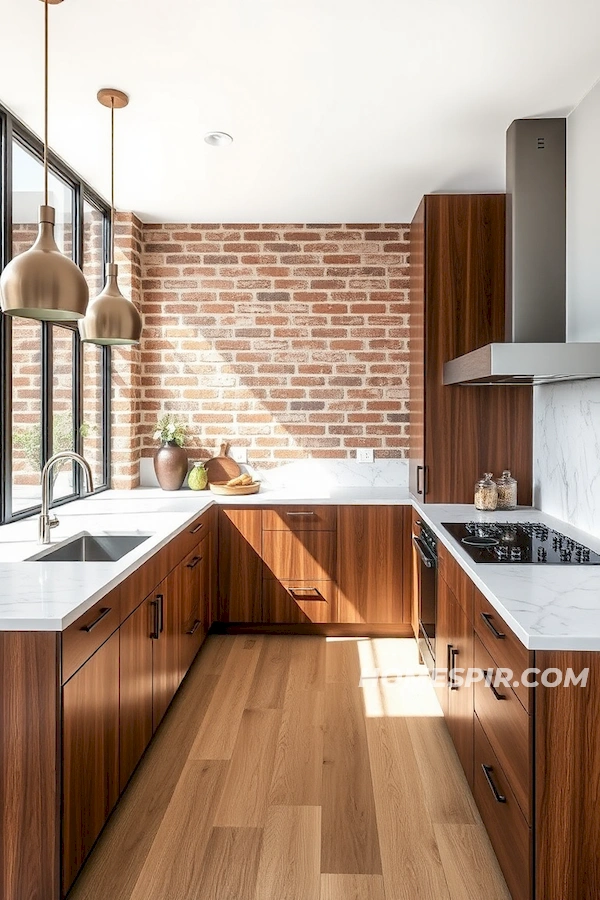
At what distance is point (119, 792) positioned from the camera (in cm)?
227

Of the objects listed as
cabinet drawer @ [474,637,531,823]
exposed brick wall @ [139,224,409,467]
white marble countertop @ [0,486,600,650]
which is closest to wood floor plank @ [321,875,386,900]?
cabinet drawer @ [474,637,531,823]

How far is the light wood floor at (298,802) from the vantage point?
1974 millimetres

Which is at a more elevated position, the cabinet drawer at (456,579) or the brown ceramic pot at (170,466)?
the brown ceramic pot at (170,466)

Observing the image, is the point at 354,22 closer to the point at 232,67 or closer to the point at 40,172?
the point at 232,67

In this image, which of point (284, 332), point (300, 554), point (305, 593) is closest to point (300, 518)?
point (300, 554)

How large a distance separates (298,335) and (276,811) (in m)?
2.97

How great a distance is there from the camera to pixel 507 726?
1808 millimetres

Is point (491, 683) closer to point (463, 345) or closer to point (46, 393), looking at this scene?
point (463, 345)

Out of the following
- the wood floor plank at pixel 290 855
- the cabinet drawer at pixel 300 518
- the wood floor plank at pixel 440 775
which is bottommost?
the wood floor plank at pixel 290 855

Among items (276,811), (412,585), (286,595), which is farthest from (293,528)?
(276,811)

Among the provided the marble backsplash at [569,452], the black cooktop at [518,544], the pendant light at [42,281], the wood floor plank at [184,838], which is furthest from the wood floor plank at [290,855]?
the pendant light at [42,281]

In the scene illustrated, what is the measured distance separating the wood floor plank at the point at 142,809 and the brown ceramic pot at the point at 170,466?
57.6 inches

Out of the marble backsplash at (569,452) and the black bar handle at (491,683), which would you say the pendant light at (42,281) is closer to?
the black bar handle at (491,683)

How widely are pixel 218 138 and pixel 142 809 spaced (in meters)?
2.74
